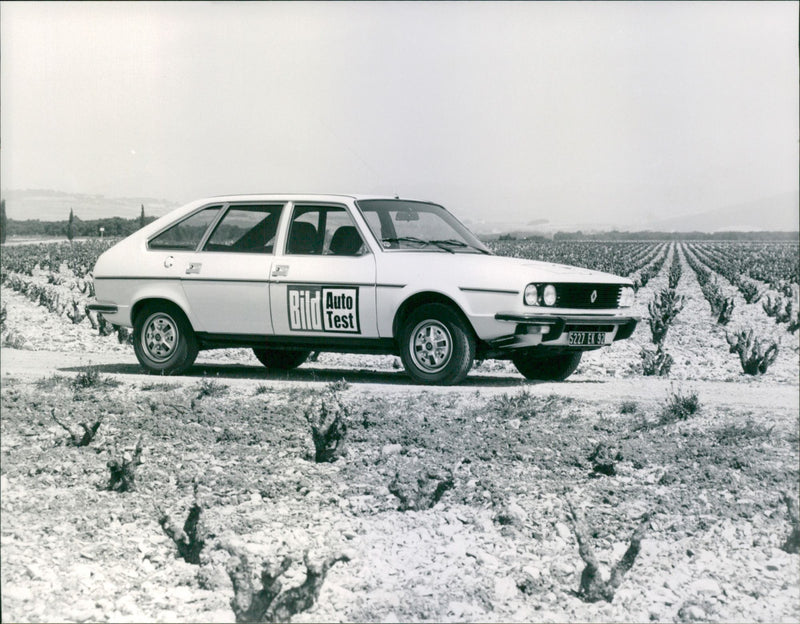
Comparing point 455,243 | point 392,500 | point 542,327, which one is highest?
point 455,243

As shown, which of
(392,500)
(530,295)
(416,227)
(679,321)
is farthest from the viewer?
(679,321)

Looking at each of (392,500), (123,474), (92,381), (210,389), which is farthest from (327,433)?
(92,381)

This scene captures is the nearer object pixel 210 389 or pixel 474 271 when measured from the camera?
pixel 474 271

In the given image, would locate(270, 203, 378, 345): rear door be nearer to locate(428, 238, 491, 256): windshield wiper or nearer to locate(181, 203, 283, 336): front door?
locate(181, 203, 283, 336): front door

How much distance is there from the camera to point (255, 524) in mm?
6652

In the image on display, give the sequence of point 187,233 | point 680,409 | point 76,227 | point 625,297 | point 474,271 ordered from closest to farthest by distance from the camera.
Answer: point 680,409 < point 474,271 < point 625,297 < point 187,233 < point 76,227

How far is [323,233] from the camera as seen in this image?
30.6ft

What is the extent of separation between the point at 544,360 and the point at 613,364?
3.11 m

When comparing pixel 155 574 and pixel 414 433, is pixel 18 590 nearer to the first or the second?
pixel 155 574

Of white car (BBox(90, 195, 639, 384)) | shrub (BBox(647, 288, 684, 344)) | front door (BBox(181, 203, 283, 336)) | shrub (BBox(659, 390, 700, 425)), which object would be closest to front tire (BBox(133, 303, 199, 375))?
white car (BBox(90, 195, 639, 384))

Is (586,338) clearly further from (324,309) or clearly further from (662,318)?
(662,318)

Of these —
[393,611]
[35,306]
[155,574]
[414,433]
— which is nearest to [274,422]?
[414,433]

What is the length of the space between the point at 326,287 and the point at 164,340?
162 centimetres

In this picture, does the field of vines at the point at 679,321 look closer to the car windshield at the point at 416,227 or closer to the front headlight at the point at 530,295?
the car windshield at the point at 416,227
